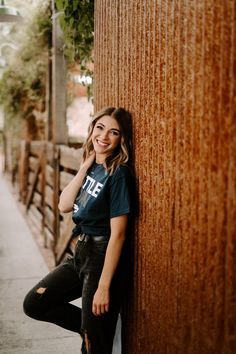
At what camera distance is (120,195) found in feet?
8.49

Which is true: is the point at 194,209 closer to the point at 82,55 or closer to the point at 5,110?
the point at 82,55

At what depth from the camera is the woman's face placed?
110 inches

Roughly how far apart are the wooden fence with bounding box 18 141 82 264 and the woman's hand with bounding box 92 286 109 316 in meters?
2.86

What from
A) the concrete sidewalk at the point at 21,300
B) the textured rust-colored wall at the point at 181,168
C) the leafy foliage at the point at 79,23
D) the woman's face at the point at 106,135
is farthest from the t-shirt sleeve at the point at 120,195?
the leafy foliage at the point at 79,23

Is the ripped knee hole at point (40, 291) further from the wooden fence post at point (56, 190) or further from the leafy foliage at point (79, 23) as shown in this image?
the wooden fence post at point (56, 190)

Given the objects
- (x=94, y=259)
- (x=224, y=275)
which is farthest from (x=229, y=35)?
(x=94, y=259)

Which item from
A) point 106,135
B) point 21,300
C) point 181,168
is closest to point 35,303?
point 106,135

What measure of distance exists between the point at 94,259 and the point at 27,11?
6.58 metres

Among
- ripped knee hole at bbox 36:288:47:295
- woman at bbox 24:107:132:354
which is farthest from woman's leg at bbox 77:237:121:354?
ripped knee hole at bbox 36:288:47:295

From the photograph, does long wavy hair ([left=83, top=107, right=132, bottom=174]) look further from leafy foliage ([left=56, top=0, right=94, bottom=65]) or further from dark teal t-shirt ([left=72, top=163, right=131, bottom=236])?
leafy foliage ([left=56, top=0, right=94, bottom=65])

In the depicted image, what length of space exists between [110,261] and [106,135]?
75 cm

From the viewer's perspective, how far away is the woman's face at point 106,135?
A: 2.79 meters

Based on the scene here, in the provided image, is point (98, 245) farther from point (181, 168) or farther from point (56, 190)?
point (56, 190)

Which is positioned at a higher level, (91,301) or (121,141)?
(121,141)
